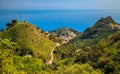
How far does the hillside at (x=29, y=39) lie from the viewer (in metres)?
91.4

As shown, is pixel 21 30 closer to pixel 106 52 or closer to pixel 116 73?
pixel 106 52

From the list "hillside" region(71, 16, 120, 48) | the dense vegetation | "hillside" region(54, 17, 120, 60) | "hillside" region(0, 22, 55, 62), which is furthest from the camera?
"hillside" region(71, 16, 120, 48)

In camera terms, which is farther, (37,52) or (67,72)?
(37,52)

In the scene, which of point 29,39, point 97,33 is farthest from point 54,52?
point 97,33

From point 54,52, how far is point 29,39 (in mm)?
10226

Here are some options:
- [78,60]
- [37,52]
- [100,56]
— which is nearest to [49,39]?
[37,52]

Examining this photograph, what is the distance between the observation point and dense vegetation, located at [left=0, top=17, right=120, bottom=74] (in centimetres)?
1566

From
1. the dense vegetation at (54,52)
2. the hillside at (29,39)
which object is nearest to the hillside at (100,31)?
the dense vegetation at (54,52)

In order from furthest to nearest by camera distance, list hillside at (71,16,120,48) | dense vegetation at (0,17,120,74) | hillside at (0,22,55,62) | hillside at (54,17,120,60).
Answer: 1. hillside at (71,16,120,48)
2. hillside at (54,17,120,60)
3. hillside at (0,22,55,62)
4. dense vegetation at (0,17,120,74)

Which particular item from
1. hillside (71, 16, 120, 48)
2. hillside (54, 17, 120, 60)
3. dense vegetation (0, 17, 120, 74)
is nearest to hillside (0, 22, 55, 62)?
dense vegetation (0, 17, 120, 74)

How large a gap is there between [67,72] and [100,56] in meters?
14.1

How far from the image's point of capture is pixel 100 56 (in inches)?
2276

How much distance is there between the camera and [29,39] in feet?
325

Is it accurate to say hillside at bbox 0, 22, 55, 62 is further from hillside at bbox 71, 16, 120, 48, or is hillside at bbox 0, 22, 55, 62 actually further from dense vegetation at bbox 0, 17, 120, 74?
hillside at bbox 71, 16, 120, 48
